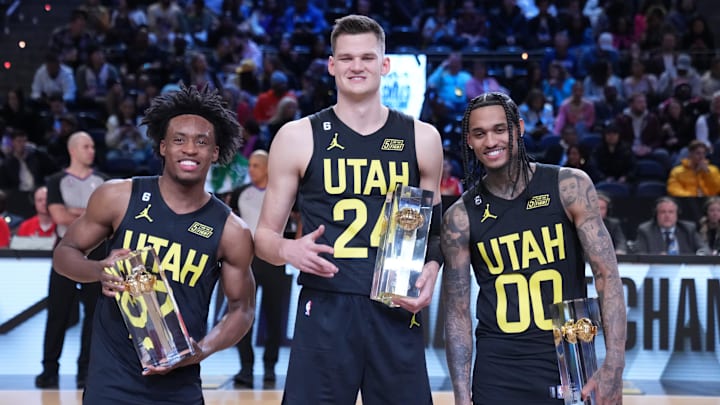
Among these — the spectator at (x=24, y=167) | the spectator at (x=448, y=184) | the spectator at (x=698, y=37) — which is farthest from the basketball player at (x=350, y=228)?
the spectator at (x=698, y=37)

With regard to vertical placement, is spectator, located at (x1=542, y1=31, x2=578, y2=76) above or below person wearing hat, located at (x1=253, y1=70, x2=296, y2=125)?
above

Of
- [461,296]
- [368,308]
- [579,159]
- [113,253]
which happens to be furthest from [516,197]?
[579,159]

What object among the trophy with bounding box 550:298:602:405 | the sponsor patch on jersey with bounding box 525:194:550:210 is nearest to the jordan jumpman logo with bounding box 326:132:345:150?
the sponsor patch on jersey with bounding box 525:194:550:210

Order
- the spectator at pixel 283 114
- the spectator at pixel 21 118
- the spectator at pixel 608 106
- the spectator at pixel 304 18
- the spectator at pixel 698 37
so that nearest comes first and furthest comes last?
the spectator at pixel 283 114 < the spectator at pixel 608 106 < the spectator at pixel 21 118 < the spectator at pixel 698 37 < the spectator at pixel 304 18

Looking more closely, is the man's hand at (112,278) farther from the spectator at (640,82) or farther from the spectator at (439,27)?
the spectator at (439,27)

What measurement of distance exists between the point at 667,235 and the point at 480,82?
4.16 metres

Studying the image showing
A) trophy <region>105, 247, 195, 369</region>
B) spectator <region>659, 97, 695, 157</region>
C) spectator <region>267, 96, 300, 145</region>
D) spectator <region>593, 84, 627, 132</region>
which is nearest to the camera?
trophy <region>105, 247, 195, 369</region>

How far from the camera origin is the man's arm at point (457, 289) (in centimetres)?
421

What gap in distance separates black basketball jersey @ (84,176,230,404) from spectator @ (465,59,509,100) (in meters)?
8.88

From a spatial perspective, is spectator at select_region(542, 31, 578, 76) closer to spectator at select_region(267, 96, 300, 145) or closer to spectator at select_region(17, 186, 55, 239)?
spectator at select_region(267, 96, 300, 145)

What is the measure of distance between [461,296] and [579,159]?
7.60 metres

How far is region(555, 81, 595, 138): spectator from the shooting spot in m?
12.8

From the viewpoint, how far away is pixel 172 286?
14.1 feet

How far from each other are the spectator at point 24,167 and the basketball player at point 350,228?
8676 mm
